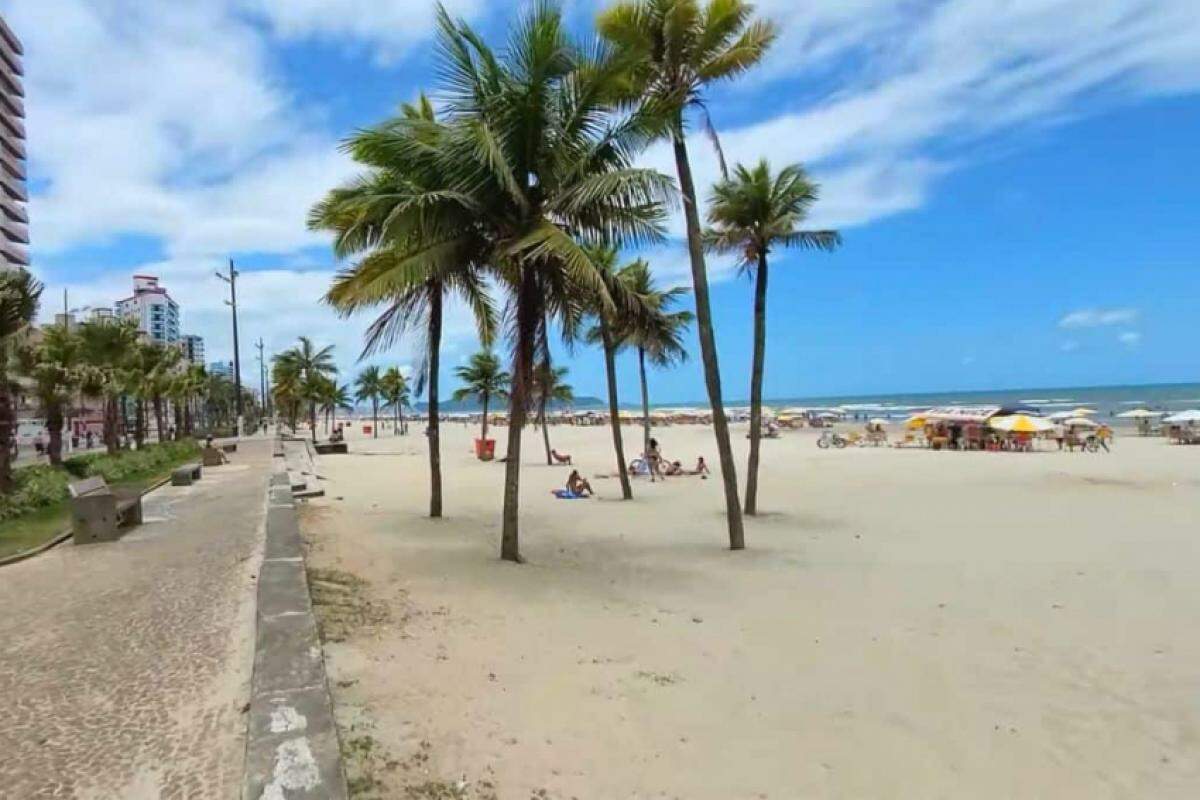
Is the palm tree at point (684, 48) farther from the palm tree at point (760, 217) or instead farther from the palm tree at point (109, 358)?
the palm tree at point (109, 358)

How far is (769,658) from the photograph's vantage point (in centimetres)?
626

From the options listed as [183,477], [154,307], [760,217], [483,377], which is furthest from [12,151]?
[760,217]

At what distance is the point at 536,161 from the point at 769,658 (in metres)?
5.93

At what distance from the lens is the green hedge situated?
14.1m

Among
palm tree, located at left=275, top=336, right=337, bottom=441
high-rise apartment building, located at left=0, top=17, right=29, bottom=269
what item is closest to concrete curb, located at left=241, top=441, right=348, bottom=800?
palm tree, located at left=275, top=336, right=337, bottom=441

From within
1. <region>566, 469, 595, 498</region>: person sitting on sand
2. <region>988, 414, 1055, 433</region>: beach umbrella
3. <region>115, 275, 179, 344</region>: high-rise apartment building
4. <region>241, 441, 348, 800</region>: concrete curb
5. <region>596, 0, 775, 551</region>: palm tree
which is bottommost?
<region>566, 469, 595, 498</region>: person sitting on sand

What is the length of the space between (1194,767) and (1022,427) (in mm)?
33165

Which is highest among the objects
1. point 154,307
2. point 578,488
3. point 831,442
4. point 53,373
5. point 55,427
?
point 154,307

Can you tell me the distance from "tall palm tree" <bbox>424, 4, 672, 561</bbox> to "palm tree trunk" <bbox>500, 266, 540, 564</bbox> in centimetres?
1

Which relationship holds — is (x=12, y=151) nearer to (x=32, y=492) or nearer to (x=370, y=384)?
(x=370, y=384)

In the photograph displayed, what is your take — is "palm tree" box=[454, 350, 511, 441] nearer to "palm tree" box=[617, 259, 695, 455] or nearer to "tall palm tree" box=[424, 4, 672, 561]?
"palm tree" box=[617, 259, 695, 455]

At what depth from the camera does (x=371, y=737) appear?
4.36 m

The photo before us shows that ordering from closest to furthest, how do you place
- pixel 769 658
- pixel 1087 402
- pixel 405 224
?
pixel 769 658, pixel 405 224, pixel 1087 402

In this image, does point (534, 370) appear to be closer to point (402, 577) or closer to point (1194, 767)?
point (402, 577)
